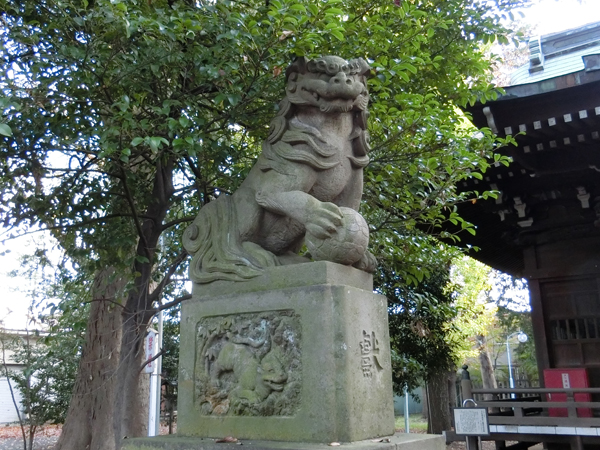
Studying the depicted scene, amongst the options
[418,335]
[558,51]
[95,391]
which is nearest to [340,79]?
[95,391]

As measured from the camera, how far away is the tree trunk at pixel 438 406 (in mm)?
13250

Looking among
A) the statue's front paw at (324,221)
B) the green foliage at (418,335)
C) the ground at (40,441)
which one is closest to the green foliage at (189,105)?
the statue's front paw at (324,221)

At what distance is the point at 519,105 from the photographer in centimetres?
628

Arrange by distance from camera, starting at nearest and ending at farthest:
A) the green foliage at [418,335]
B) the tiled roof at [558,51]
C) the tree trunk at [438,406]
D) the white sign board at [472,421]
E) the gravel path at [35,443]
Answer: the white sign board at [472,421] < the tiled roof at [558,51] < the green foliage at [418,335] < the gravel path at [35,443] < the tree trunk at [438,406]

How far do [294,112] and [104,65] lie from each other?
5.37 ft

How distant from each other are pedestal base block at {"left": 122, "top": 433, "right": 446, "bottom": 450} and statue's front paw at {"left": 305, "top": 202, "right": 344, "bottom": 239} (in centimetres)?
112

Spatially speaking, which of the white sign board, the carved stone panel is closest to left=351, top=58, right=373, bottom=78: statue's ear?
the carved stone panel

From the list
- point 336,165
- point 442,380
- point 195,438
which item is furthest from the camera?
point 442,380

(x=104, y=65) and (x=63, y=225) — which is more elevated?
(x=104, y=65)

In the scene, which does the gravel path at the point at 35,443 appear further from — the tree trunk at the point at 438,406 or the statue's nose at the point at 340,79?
the statue's nose at the point at 340,79

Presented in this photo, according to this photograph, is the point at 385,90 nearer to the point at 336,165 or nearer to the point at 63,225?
the point at 336,165

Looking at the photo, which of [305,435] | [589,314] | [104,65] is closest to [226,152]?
[104,65]

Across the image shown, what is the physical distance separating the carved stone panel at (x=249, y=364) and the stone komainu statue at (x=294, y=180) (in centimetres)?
31

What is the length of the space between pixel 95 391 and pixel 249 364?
19.8 feet
